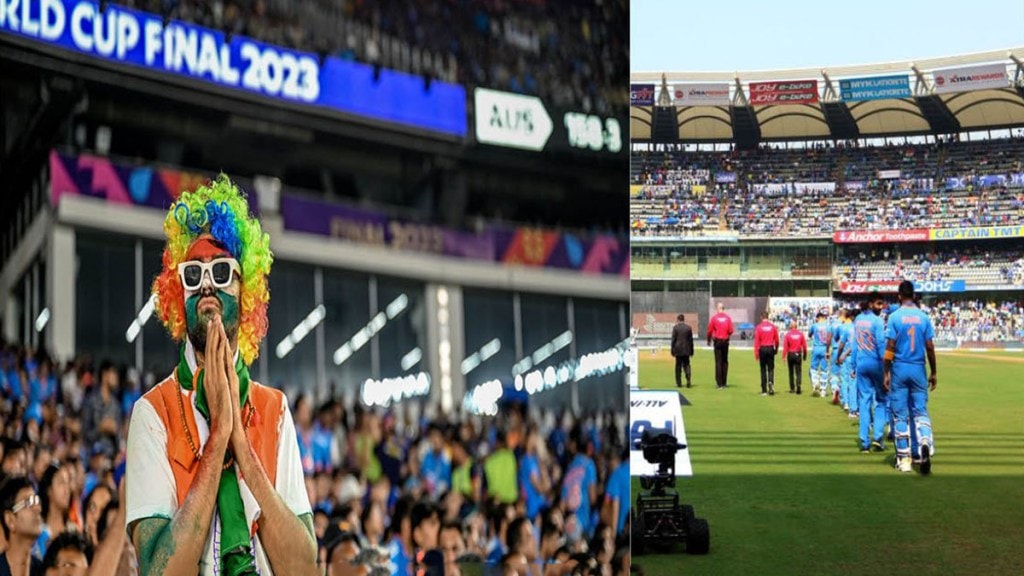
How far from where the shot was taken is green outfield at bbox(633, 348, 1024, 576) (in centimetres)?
629

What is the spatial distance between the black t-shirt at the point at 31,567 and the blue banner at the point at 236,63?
989 millimetres

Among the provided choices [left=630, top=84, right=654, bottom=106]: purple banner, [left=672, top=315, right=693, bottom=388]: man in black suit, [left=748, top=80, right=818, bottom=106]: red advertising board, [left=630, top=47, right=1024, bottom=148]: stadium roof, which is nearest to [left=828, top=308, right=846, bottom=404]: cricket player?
[left=672, top=315, right=693, bottom=388]: man in black suit

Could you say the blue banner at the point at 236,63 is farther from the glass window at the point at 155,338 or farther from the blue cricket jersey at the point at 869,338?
the blue cricket jersey at the point at 869,338

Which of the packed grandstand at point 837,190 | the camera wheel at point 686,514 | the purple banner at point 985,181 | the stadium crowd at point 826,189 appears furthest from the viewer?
Result: the purple banner at point 985,181

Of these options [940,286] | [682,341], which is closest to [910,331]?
[682,341]

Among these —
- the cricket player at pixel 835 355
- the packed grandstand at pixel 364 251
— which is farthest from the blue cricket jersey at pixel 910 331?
the packed grandstand at pixel 364 251

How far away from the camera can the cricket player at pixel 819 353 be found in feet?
35.6

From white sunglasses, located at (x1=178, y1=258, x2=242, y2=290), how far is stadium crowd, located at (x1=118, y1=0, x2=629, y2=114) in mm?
477

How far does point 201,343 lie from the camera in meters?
2.04

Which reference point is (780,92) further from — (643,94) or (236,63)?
(236,63)

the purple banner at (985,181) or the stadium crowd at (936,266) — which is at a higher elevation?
the purple banner at (985,181)

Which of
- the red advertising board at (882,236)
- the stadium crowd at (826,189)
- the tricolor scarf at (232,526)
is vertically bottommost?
the tricolor scarf at (232,526)

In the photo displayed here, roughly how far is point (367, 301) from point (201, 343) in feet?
1.19

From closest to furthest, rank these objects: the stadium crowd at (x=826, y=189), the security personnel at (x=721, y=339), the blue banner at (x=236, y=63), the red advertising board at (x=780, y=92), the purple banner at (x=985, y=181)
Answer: the blue banner at (x=236, y=63), the security personnel at (x=721, y=339), the red advertising board at (x=780, y=92), the stadium crowd at (x=826, y=189), the purple banner at (x=985, y=181)
